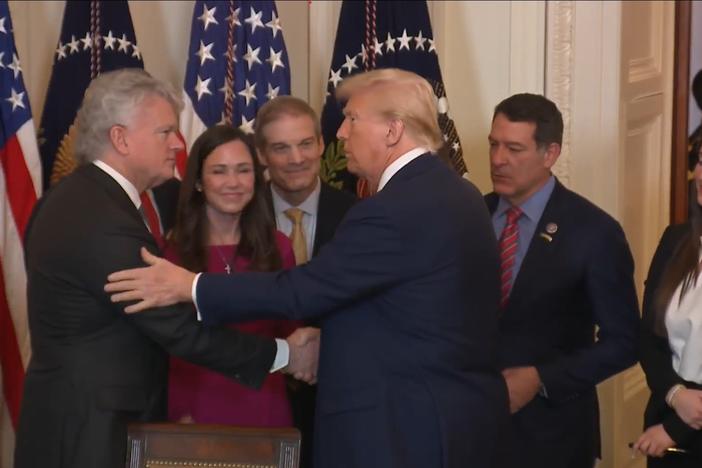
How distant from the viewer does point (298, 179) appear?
13.3 feet

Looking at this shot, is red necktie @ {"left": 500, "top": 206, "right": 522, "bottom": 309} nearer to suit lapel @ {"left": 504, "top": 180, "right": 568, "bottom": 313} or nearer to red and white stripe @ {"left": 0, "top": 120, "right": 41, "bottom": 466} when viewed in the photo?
suit lapel @ {"left": 504, "top": 180, "right": 568, "bottom": 313}

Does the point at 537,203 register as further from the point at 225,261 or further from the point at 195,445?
the point at 195,445

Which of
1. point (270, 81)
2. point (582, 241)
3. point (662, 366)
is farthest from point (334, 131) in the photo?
point (662, 366)

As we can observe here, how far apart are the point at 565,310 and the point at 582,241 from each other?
0.20 metres

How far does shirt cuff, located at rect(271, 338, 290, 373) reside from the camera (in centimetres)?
345

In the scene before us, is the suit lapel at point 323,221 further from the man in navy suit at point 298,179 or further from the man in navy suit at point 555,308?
the man in navy suit at point 555,308

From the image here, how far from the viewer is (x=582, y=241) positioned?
3666 millimetres

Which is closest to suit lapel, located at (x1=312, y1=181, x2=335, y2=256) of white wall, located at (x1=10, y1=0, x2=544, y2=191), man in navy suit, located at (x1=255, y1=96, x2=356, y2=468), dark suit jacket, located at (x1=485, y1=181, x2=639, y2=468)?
man in navy suit, located at (x1=255, y1=96, x2=356, y2=468)

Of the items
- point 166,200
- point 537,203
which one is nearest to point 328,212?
point 166,200

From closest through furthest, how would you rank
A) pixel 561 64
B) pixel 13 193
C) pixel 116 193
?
1. pixel 116 193
2. pixel 13 193
3. pixel 561 64

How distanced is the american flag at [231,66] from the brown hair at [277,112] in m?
0.71

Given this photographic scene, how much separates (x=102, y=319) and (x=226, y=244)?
58 centimetres

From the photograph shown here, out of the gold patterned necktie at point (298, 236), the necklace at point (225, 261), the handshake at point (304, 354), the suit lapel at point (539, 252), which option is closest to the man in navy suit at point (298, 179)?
the gold patterned necktie at point (298, 236)

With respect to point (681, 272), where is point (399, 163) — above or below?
above
